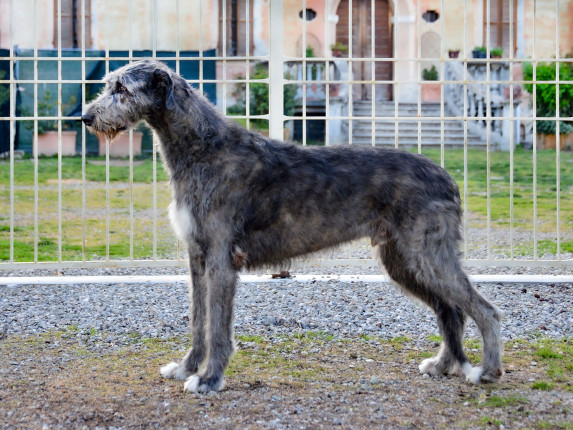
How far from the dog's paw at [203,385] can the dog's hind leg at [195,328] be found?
278mm

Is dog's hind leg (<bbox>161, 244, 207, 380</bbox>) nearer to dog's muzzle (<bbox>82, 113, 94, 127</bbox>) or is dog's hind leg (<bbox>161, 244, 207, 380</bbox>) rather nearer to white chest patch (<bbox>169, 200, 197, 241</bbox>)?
white chest patch (<bbox>169, 200, 197, 241</bbox>)

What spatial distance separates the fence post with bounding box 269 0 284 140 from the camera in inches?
283

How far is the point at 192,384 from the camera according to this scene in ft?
14.3

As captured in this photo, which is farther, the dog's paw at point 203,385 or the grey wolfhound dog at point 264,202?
the grey wolfhound dog at point 264,202

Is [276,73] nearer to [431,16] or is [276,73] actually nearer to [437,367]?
[437,367]

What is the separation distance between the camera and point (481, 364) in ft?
15.0

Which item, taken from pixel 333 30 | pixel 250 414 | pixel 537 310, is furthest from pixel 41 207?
pixel 333 30

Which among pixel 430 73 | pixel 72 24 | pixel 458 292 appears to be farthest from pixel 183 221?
pixel 72 24

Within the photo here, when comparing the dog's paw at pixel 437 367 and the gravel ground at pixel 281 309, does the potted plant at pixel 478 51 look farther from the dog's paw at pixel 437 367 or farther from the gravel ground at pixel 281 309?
the dog's paw at pixel 437 367

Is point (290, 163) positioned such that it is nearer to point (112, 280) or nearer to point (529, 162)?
point (112, 280)

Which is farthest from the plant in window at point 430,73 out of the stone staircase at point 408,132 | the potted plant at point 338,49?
the potted plant at point 338,49

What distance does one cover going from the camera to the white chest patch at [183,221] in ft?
14.7

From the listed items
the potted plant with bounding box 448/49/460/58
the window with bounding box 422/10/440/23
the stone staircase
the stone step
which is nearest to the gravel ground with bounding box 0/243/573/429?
the stone step

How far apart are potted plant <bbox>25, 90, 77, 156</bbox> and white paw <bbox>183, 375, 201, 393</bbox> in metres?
15.4
